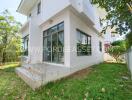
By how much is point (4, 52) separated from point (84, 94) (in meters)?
17.3

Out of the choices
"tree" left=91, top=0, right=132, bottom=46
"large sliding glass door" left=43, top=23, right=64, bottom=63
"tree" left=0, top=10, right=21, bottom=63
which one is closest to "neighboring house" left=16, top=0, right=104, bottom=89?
"large sliding glass door" left=43, top=23, right=64, bottom=63

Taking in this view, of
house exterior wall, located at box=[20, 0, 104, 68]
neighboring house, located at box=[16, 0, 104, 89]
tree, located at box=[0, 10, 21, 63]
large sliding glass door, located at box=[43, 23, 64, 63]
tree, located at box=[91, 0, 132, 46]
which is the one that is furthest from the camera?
tree, located at box=[0, 10, 21, 63]

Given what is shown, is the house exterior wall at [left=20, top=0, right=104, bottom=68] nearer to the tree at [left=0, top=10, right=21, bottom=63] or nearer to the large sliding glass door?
the large sliding glass door

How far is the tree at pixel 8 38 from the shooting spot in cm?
1909

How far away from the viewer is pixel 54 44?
10.0m

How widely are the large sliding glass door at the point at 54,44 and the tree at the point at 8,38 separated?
9.75 m

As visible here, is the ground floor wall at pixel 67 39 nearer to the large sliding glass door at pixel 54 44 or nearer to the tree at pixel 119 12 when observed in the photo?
the large sliding glass door at pixel 54 44

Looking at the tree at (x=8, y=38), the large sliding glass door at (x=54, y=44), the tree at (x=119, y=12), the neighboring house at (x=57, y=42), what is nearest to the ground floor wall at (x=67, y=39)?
the neighboring house at (x=57, y=42)

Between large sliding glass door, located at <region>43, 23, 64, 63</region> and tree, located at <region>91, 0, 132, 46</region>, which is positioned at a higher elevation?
tree, located at <region>91, 0, 132, 46</region>

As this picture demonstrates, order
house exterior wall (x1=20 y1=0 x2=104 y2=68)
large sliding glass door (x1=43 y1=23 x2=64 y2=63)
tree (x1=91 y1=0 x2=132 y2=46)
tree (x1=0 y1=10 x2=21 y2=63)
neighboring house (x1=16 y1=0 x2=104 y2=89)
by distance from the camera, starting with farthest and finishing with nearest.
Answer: tree (x1=0 y1=10 x2=21 y2=63)
large sliding glass door (x1=43 y1=23 x2=64 y2=63)
house exterior wall (x1=20 y1=0 x2=104 y2=68)
neighboring house (x1=16 y1=0 x2=104 y2=89)
tree (x1=91 y1=0 x2=132 y2=46)

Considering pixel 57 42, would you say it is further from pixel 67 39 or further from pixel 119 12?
pixel 119 12

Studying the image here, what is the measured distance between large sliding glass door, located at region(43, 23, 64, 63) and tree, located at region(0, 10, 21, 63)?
9749mm

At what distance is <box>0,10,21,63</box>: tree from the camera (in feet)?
62.6

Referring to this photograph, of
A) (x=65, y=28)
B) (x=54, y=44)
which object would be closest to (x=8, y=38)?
(x=54, y=44)
